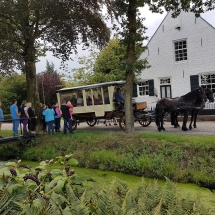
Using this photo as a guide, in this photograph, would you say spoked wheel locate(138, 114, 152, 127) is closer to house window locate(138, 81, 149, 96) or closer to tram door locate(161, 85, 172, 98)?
tram door locate(161, 85, 172, 98)

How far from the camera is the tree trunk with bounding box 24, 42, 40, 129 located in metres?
13.7

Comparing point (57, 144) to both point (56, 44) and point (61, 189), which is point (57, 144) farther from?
point (61, 189)

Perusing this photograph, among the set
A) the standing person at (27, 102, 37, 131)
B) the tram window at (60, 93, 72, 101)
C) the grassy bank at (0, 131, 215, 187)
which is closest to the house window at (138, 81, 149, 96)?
the tram window at (60, 93, 72, 101)

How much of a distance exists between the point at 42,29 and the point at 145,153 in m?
8.28

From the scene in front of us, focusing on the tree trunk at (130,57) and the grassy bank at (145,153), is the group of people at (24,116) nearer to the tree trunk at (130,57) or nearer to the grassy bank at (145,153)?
the grassy bank at (145,153)

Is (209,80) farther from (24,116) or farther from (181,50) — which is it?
(24,116)

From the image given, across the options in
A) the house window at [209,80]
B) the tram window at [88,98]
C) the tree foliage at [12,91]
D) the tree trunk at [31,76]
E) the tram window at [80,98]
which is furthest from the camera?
the tree foliage at [12,91]

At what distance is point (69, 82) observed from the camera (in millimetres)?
33125

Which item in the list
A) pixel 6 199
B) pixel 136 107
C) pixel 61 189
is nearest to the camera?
pixel 6 199

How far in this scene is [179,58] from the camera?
68.8 ft

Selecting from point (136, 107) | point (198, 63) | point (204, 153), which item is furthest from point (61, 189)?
point (198, 63)

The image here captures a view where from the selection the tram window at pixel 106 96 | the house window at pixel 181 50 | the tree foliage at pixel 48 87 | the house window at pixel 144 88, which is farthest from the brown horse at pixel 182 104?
the tree foliage at pixel 48 87

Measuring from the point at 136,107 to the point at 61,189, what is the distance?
12807mm

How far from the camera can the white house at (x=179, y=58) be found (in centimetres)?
1959
